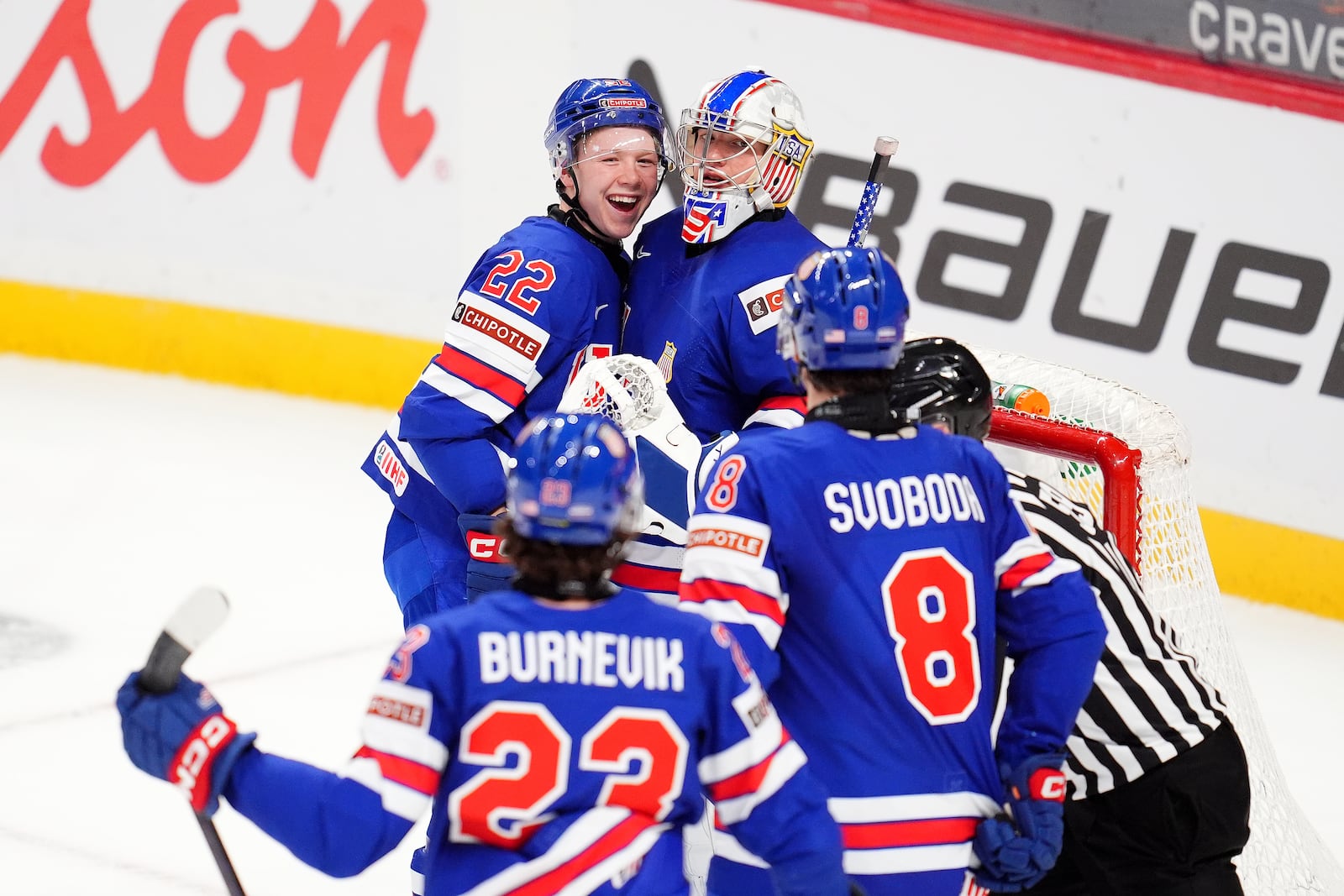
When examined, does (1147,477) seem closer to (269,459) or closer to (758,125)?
(758,125)

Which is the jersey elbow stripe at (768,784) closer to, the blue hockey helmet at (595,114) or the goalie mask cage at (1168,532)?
the goalie mask cage at (1168,532)

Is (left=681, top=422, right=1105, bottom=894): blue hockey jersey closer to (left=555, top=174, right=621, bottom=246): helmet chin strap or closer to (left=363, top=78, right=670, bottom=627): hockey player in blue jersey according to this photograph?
(left=363, top=78, right=670, bottom=627): hockey player in blue jersey

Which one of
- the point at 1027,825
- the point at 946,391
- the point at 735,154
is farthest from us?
the point at 735,154

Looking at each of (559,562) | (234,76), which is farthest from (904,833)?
(234,76)

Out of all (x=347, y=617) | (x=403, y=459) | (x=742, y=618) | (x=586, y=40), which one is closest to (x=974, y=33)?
(x=586, y=40)

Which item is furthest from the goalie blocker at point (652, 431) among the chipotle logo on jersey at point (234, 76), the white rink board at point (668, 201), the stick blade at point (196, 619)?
the chipotle logo on jersey at point (234, 76)

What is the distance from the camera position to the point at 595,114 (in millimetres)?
2721

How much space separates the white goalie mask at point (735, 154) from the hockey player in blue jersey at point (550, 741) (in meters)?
1.01

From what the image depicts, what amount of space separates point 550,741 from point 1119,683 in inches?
39.3

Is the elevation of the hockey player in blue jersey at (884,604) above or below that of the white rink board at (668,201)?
below

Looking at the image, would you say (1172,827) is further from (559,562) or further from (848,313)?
(559,562)

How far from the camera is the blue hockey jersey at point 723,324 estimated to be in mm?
2539

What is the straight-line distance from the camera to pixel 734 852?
199cm

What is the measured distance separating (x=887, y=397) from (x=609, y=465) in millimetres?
463
